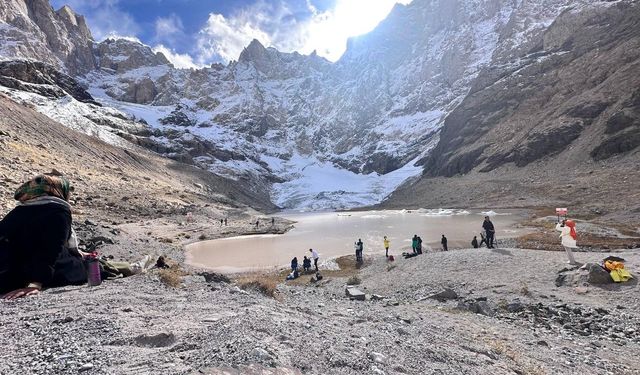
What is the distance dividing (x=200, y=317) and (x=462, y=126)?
164034 millimetres

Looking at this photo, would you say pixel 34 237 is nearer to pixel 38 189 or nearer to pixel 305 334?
pixel 38 189

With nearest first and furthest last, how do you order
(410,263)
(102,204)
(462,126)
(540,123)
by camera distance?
(410,263), (102,204), (540,123), (462,126)

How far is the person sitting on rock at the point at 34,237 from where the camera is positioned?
7.23m

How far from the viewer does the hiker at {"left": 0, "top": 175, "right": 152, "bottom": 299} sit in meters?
7.24

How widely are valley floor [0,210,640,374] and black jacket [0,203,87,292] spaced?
60cm

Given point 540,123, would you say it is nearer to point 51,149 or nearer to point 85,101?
point 51,149

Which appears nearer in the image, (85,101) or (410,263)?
(410,263)

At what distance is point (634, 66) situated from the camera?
97.1 meters

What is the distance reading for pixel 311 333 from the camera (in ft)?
22.5

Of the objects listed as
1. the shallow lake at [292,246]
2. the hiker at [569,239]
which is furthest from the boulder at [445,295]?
the shallow lake at [292,246]

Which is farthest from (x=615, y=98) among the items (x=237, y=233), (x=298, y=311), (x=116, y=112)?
(x=116, y=112)

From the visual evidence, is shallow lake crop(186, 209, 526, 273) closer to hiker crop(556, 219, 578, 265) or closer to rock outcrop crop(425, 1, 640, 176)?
hiker crop(556, 219, 578, 265)

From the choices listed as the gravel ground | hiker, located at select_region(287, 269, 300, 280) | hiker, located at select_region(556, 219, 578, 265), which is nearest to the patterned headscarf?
the gravel ground

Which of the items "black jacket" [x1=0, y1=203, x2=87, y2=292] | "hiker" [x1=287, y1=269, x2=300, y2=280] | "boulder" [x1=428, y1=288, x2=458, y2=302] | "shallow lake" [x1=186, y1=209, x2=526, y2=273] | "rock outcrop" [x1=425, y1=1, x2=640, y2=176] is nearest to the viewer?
"black jacket" [x1=0, y1=203, x2=87, y2=292]
